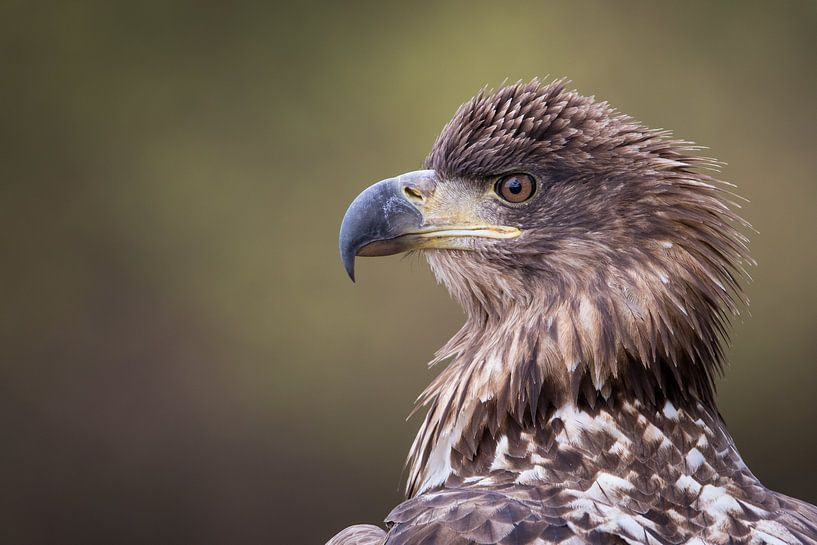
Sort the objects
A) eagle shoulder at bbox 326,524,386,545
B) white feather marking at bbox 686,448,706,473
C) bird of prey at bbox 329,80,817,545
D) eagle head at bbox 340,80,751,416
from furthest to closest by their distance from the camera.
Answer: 1. eagle shoulder at bbox 326,524,386,545
2. eagle head at bbox 340,80,751,416
3. white feather marking at bbox 686,448,706,473
4. bird of prey at bbox 329,80,817,545

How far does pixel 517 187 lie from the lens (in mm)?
2363

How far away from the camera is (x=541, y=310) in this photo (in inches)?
88.9

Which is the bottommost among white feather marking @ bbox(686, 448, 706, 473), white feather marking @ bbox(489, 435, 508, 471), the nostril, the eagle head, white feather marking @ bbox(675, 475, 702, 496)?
white feather marking @ bbox(675, 475, 702, 496)

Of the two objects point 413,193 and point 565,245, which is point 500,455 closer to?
point 565,245

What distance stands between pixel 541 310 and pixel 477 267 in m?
0.19

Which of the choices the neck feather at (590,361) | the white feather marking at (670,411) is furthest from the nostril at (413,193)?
the white feather marking at (670,411)

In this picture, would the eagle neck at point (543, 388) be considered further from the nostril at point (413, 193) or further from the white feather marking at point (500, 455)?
the nostril at point (413, 193)

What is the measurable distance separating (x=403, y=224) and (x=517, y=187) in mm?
270

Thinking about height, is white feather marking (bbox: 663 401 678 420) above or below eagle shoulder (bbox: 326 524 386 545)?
above

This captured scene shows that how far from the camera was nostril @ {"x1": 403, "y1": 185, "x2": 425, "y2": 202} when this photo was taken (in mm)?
2434

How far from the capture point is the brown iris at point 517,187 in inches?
92.7

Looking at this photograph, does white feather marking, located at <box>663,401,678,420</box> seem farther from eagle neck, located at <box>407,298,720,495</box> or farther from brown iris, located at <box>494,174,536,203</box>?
brown iris, located at <box>494,174,536,203</box>

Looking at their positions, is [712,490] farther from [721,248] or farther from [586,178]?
[586,178]

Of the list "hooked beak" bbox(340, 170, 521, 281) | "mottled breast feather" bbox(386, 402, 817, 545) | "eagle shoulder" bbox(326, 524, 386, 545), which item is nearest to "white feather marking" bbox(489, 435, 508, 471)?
"mottled breast feather" bbox(386, 402, 817, 545)
